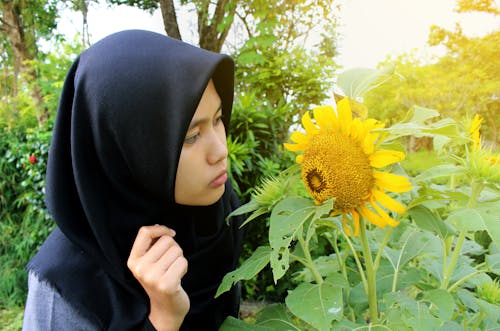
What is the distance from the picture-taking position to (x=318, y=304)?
740 millimetres

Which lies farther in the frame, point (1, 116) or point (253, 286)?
point (1, 116)

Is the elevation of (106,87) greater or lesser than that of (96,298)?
greater

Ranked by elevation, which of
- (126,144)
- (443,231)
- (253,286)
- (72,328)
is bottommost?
(253,286)

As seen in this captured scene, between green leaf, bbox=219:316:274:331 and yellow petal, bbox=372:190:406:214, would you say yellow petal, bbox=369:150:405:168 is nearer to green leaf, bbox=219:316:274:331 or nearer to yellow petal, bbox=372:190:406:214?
yellow petal, bbox=372:190:406:214

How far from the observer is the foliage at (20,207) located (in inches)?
148

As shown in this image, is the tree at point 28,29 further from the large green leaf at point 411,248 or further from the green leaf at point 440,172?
the green leaf at point 440,172

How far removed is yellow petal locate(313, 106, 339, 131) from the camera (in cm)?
75

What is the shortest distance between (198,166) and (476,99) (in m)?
5.27

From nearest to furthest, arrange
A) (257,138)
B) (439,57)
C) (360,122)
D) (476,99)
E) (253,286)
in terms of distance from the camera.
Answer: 1. (360,122)
2. (257,138)
3. (253,286)
4. (476,99)
5. (439,57)

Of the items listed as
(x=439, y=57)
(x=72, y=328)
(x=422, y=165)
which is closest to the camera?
(x=72, y=328)

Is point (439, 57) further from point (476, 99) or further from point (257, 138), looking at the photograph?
point (257, 138)

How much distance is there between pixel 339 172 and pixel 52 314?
906 mm

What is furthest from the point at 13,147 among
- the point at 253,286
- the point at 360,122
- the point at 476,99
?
the point at 476,99

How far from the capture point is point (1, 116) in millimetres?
6188
